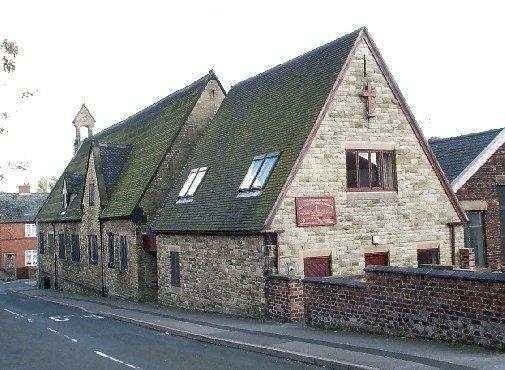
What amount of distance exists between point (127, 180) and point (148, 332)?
13385mm

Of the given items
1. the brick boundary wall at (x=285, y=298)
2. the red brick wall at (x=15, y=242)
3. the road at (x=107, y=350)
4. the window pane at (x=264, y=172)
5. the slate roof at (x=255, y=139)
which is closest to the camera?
the road at (x=107, y=350)

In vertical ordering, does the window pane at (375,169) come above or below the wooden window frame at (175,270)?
above

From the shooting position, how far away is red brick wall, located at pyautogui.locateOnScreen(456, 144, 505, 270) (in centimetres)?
2358

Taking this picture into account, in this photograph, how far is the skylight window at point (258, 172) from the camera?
19.4 metres

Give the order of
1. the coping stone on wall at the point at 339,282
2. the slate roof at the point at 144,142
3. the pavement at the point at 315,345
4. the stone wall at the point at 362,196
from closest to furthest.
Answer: the pavement at the point at 315,345
the coping stone on wall at the point at 339,282
the stone wall at the point at 362,196
the slate roof at the point at 144,142

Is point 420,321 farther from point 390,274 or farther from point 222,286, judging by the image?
point 222,286

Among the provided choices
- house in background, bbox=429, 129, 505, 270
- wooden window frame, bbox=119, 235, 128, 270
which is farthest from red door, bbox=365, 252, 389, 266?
wooden window frame, bbox=119, 235, 128, 270

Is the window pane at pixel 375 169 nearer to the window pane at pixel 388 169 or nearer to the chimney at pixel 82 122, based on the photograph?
the window pane at pixel 388 169

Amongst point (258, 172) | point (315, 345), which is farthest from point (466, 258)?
point (315, 345)

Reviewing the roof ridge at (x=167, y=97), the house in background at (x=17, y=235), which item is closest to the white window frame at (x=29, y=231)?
the house in background at (x=17, y=235)

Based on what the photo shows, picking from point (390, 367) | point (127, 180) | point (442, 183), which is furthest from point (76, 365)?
point (127, 180)

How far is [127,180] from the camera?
30.5m

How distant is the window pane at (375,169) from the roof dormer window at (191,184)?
23.3ft

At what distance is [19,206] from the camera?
226 feet
